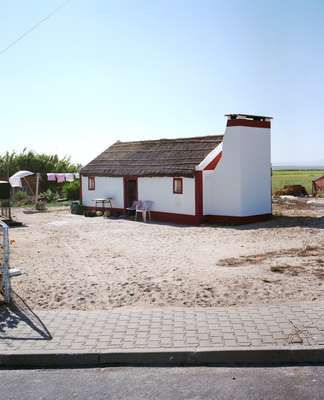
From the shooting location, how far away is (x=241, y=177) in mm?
20438

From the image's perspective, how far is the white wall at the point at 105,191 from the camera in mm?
25672

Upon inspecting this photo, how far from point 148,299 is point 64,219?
1664 cm

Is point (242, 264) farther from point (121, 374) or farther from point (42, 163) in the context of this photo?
point (42, 163)

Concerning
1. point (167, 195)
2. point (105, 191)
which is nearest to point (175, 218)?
point (167, 195)

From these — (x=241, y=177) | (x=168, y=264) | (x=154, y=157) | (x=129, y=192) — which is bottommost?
(x=168, y=264)

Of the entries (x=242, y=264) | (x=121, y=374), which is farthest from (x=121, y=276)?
(x=121, y=374)

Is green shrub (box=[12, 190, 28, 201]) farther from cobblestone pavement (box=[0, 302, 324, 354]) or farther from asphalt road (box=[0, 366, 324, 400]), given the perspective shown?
asphalt road (box=[0, 366, 324, 400])

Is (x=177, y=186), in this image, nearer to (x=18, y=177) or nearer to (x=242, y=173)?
(x=242, y=173)

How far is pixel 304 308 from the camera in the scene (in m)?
7.20

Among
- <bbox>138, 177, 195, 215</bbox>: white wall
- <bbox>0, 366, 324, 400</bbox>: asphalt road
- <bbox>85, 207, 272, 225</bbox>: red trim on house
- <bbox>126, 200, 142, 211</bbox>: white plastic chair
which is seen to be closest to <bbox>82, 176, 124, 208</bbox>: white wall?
<bbox>126, 200, 142, 211</bbox>: white plastic chair

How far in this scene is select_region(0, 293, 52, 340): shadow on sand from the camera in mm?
6352

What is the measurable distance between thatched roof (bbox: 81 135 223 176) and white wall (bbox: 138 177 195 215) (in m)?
0.37

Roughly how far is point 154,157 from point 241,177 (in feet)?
18.2

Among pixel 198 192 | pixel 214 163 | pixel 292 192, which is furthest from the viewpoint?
pixel 292 192
